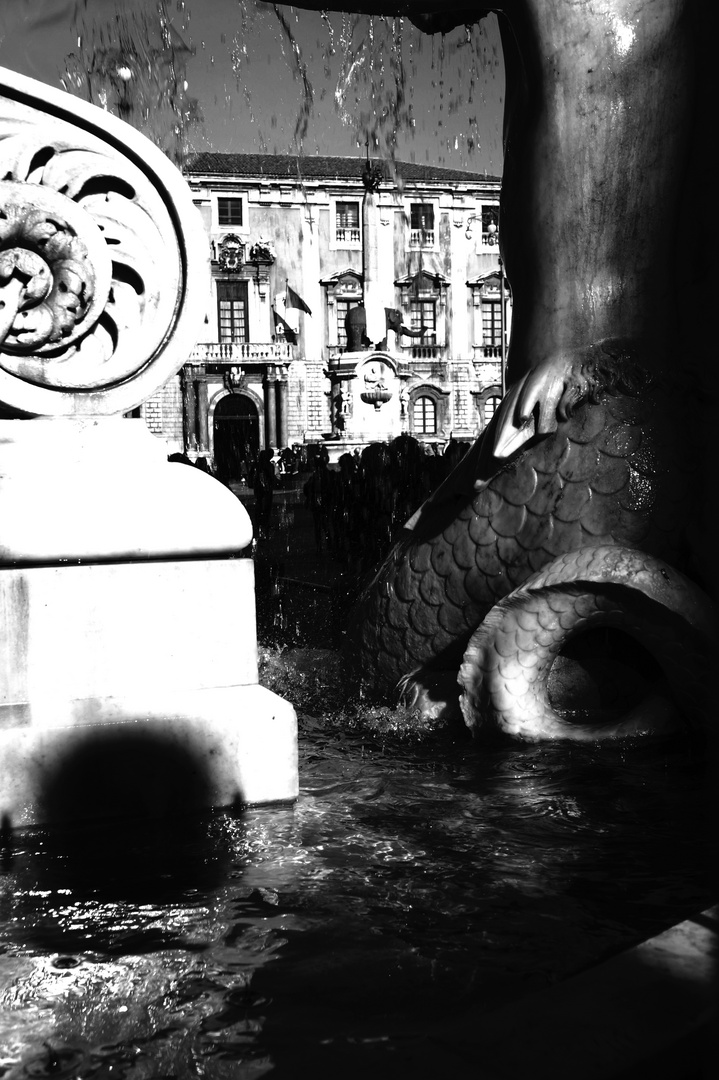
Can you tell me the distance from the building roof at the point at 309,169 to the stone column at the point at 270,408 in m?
8.89

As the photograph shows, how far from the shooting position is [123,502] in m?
2.47

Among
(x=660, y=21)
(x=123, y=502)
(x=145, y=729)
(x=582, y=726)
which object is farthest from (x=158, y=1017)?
(x=660, y=21)

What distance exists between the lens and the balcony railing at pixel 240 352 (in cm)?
5034

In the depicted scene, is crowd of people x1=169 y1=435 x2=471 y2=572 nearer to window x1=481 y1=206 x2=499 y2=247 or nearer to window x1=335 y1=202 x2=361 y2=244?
window x1=481 y1=206 x2=499 y2=247

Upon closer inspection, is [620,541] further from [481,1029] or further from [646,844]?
[481,1029]

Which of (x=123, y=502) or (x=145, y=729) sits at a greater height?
(x=123, y=502)

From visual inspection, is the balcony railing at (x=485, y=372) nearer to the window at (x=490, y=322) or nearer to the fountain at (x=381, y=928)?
the window at (x=490, y=322)

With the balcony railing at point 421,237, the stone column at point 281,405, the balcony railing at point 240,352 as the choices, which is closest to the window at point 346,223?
the balcony railing at point 421,237

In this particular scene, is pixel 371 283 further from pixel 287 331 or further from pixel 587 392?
pixel 587 392

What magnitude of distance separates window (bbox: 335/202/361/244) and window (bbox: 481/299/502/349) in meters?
6.59

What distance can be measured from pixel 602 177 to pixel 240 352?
48.6 metres

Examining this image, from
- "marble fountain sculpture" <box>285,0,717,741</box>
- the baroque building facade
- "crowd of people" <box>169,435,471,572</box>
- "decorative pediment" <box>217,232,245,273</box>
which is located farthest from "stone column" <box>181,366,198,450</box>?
"marble fountain sculpture" <box>285,0,717,741</box>

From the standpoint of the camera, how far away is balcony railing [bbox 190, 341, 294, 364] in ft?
165

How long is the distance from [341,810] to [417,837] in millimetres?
262
